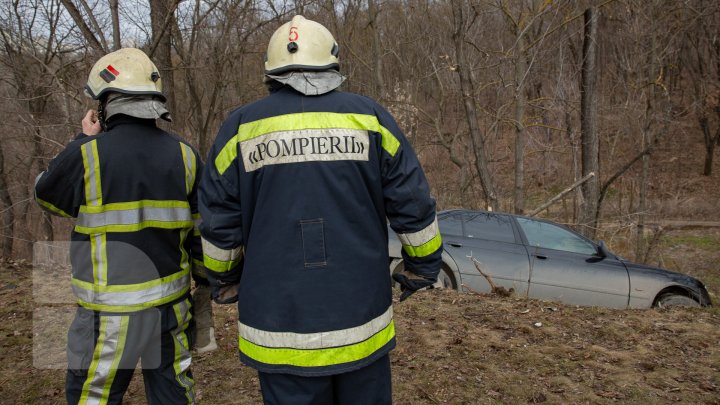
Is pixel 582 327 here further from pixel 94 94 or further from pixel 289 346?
pixel 94 94

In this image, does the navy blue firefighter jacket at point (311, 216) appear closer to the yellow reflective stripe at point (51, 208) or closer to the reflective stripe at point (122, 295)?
the reflective stripe at point (122, 295)

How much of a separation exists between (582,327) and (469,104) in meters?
5.33

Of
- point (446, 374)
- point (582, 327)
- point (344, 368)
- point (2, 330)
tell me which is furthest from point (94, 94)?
point (582, 327)

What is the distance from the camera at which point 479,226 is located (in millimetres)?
7348

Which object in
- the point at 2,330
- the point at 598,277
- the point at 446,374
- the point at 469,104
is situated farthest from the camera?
the point at 469,104

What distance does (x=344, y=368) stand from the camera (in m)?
1.98

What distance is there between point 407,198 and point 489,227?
550 cm

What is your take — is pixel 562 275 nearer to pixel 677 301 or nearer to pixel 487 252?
pixel 487 252

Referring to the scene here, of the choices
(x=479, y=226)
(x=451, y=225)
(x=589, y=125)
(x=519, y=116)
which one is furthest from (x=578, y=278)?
(x=589, y=125)

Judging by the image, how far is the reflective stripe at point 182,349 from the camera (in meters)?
2.51

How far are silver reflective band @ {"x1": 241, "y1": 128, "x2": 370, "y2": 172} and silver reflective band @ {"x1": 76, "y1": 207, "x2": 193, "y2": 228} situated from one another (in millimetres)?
687

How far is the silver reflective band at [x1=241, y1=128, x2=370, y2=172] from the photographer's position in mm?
1958

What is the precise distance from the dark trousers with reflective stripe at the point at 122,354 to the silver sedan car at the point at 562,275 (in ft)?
14.6

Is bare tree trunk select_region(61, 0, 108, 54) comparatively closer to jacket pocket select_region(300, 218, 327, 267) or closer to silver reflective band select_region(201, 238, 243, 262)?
silver reflective band select_region(201, 238, 243, 262)
